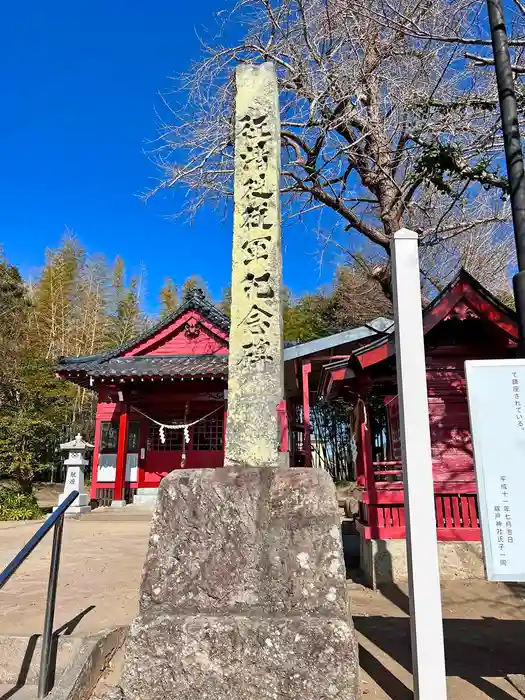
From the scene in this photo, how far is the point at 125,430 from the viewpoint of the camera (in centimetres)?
1523

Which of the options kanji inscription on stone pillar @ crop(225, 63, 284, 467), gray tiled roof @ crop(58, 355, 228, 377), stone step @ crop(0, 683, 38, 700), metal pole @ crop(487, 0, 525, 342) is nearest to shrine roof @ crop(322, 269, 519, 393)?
metal pole @ crop(487, 0, 525, 342)

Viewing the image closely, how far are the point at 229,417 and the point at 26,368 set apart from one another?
18.0 metres

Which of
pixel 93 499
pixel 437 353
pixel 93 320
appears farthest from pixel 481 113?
pixel 93 320

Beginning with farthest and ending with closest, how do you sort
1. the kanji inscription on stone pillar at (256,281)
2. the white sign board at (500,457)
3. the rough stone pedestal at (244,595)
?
the kanji inscription on stone pillar at (256,281), the white sign board at (500,457), the rough stone pedestal at (244,595)

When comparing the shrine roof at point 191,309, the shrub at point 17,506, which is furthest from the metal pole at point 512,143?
the shrub at point 17,506

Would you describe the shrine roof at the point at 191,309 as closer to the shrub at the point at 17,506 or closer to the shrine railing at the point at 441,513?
the shrub at the point at 17,506

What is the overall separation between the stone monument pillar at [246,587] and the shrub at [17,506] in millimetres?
12812

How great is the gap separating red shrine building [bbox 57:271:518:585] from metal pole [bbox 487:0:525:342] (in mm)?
2958

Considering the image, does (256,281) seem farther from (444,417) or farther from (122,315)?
(122,315)

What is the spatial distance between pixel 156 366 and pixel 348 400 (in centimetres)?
674

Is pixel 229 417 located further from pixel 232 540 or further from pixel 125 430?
pixel 125 430

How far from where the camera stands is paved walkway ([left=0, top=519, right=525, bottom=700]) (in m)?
3.54

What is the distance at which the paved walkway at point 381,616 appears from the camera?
354 centimetres

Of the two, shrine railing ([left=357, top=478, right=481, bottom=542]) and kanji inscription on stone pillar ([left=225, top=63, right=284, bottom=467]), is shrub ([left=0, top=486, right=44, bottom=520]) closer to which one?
shrine railing ([left=357, top=478, right=481, bottom=542])
